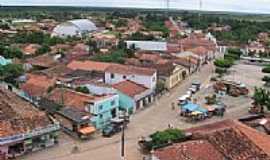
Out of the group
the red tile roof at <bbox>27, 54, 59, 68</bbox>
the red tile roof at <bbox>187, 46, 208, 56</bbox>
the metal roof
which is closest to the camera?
the red tile roof at <bbox>27, 54, 59, 68</bbox>

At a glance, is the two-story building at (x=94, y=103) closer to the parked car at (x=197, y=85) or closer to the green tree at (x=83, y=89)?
the green tree at (x=83, y=89)

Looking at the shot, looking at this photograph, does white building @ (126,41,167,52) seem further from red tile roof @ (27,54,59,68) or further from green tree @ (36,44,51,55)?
red tile roof @ (27,54,59,68)

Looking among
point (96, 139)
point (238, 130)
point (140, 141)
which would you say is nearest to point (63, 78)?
point (96, 139)

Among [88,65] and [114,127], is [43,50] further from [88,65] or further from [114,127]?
[114,127]

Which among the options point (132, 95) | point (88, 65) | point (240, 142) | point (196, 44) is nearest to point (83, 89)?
point (132, 95)

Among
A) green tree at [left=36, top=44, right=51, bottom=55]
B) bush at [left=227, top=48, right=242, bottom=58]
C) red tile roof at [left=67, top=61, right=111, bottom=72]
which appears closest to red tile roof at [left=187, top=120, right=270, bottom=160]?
red tile roof at [left=67, top=61, right=111, bottom=72]
